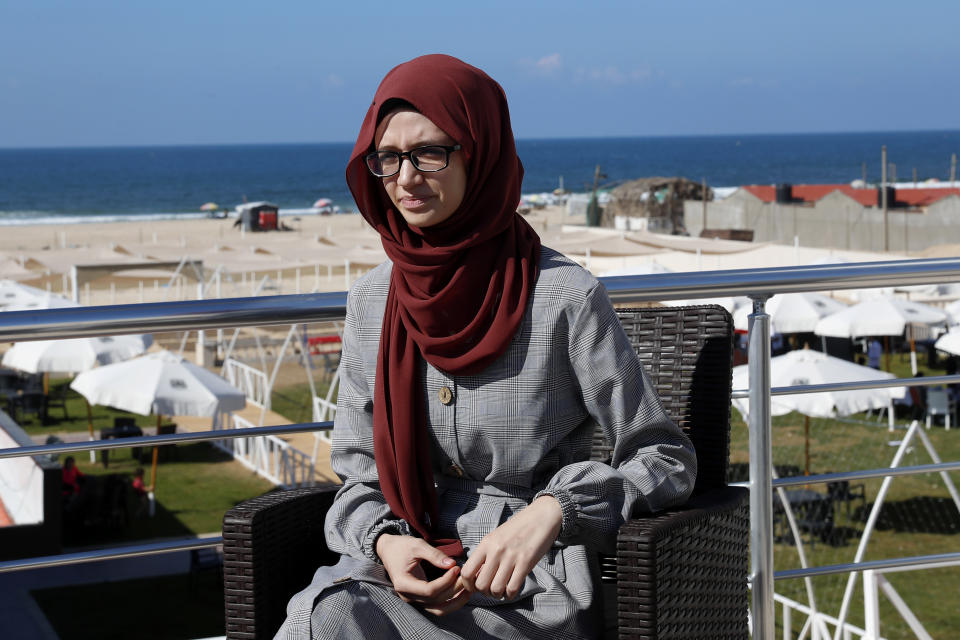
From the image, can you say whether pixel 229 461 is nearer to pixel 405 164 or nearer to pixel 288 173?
pixel 405 164

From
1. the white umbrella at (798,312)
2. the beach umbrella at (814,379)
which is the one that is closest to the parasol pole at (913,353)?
the white umbrella at (798,312)

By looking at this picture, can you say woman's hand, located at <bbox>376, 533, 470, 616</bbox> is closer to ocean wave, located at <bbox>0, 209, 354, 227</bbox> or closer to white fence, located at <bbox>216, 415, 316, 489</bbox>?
white fence, located at <bbox>216, 415, 316, 489</bbox>

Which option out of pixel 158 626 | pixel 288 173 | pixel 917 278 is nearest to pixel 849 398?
pixel 158 626

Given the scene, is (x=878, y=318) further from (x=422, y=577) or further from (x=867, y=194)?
(x=867, y=194)

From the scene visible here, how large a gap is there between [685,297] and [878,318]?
1526 cm

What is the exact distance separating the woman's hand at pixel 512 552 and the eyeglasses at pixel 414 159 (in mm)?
466

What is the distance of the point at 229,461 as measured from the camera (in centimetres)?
1495

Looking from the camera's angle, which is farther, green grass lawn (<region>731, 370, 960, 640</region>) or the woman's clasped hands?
green grass lawn (<region>731, 370, 960, 640</region>)

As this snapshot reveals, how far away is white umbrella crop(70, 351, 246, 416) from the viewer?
12.8m

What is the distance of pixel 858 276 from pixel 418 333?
0.97 metres

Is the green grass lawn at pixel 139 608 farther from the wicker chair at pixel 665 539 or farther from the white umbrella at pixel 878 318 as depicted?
the white umbrella at pixel 878 318

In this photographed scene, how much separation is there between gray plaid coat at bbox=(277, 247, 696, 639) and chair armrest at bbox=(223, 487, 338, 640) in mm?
76

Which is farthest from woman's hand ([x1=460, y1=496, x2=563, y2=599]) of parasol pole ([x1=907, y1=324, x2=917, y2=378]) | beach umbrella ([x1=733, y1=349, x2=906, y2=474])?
parasol pole ([x1=907, y1=324, x2=917, y2=378])

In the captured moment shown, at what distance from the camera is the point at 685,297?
6.66 ft
